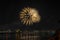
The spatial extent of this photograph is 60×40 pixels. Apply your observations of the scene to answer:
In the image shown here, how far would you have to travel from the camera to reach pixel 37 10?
6.79 m

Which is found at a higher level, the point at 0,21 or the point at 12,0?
the point at 12,0

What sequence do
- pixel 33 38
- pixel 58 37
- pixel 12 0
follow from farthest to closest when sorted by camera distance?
1. pixel 12 0
2. pixel 33 38
3. pixel 58 37

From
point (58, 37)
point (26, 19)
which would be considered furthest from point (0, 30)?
point (58, 37)

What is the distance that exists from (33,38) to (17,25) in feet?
3.07

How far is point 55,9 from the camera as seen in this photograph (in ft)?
22.3

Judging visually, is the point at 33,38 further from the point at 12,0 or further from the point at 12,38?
the point at 12,0

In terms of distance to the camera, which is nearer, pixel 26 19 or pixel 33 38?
pixel 33 38

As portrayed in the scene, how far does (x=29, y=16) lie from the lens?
685cm

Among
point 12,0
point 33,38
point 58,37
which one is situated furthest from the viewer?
point 12,0

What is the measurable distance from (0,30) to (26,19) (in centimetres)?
126

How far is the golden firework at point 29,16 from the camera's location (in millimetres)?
6770

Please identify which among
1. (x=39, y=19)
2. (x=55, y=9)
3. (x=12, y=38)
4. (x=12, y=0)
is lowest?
(x=12, y=38)

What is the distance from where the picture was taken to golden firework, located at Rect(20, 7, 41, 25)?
22.2 feet

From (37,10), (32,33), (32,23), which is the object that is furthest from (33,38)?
(37,10)
